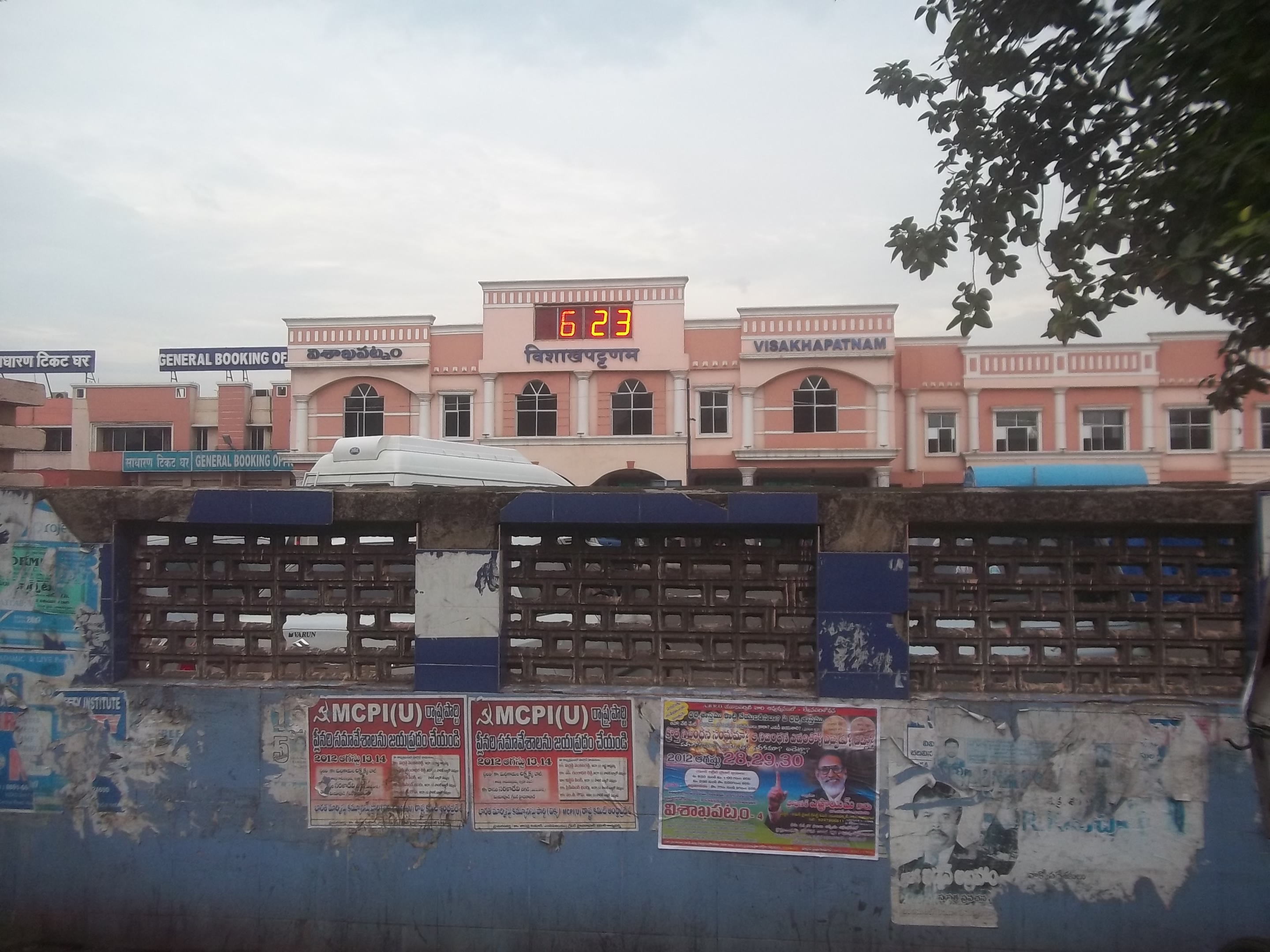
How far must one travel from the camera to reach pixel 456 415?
1200 inches

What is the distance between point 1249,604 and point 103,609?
5112 mm

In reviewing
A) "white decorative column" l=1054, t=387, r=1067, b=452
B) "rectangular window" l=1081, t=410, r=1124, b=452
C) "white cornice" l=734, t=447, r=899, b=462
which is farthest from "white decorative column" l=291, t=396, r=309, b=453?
"rectangular window" l=1081, t=410, r=1124, b=452

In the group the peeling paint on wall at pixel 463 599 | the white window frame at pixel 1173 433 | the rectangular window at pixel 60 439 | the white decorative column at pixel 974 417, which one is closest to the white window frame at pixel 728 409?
the white decorative column at pixel 974 417

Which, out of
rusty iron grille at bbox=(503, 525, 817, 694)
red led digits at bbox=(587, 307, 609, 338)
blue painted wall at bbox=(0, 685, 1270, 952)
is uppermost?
red led digits at bbox=(587, 307, 609, 338)

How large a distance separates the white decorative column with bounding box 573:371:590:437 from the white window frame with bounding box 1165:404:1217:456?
739 inches

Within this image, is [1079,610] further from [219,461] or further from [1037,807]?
[219,461]

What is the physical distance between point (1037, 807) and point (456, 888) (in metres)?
2.53

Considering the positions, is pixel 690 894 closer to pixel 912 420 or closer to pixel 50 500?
pixel 50 500

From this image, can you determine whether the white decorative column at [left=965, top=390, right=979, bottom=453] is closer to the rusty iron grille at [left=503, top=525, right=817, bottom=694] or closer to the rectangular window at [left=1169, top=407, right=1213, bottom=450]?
the rectangular window at [left=1169, top=407, right=1213, bottom=450]

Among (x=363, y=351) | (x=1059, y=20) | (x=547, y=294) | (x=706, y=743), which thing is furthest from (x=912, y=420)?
(x=706, y=743)

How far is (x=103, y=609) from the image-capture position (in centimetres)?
430

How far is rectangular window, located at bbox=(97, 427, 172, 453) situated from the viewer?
36.5m

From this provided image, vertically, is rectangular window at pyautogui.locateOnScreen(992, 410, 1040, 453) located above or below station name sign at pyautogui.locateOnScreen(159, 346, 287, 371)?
below

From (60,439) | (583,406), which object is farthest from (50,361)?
(583,406)
